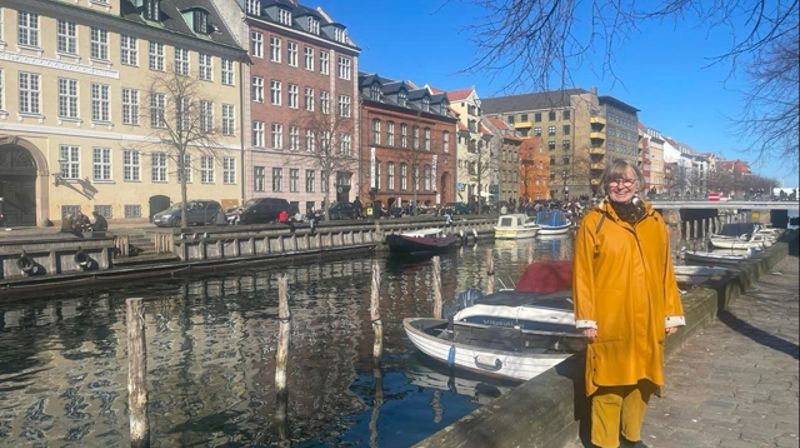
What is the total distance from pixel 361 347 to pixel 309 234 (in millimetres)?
22918

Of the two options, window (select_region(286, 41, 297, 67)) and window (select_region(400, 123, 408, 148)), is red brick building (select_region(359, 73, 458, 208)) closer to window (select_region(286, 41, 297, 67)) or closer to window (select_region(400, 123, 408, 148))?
window (select_region(400, 123, 408, 148))

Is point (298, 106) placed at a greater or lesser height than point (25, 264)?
greater

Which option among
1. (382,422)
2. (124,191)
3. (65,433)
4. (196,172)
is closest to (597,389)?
(382,422)

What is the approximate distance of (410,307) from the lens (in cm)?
2203

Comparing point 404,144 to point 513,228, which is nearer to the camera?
point 513,228

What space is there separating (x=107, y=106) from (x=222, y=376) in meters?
32.9

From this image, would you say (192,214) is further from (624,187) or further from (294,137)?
(624,187)

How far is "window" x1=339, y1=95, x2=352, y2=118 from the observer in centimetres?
6004

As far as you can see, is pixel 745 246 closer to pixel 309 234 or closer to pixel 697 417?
pixel 309 234

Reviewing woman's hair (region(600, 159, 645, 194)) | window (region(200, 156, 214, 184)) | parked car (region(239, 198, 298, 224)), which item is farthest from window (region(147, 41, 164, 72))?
woman's hair (region(600, 159, 645, 194))

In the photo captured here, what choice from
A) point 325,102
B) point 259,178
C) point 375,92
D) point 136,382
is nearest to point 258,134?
point 259,178

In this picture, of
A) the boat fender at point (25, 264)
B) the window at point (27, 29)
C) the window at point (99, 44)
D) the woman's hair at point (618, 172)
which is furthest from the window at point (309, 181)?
the woman's hair at point (618, 172)

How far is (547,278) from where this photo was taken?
16016 millimetres

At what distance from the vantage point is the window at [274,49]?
52781mm
